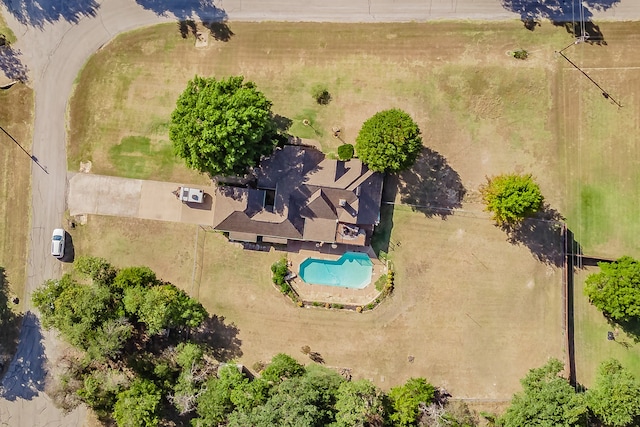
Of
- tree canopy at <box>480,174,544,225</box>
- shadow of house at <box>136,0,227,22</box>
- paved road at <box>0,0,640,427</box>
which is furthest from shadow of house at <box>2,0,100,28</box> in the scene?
tree canopy at <box>480,174,544,225</box>

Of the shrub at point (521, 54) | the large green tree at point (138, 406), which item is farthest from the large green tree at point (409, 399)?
the shrub at point (521, 54)

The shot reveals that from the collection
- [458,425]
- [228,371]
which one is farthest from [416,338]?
[228,371]

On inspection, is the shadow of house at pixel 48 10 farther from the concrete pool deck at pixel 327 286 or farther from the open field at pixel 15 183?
the concrete pool deck at pixel 327 286

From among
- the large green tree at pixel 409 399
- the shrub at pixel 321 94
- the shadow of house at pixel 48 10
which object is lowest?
the large green tree at pixel 409 399

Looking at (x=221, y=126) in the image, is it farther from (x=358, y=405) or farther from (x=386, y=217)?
(x=358, y=405)

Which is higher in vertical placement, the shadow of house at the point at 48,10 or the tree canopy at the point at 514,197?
the shadow of house at the point at 48,10

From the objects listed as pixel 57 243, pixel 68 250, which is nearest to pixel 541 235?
pixel 68 250
